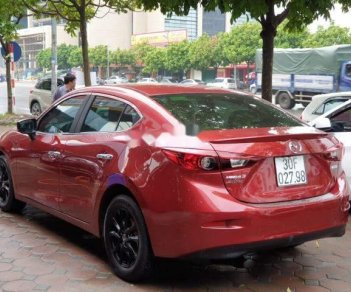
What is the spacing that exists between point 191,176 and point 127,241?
84 centimetres

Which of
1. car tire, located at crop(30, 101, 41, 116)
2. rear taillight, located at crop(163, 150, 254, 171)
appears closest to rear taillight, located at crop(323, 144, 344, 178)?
rear taillight, located at crop(163, 150, 254, 171)

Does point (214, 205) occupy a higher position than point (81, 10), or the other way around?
point (81, 10)

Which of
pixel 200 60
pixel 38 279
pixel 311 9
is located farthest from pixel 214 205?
pixel 200 60

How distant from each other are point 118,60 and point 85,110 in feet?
280

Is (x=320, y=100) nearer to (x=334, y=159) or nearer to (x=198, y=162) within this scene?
(x=334, y=159)

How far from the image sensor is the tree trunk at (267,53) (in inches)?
321

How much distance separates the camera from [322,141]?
3980mm

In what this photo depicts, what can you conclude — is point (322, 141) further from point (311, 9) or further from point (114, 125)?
point (311, 9)

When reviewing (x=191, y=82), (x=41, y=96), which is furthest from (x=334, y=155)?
(x=41, y=96)

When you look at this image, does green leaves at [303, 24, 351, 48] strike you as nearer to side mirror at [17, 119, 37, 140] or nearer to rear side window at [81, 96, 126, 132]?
side mirror at [17, 119, 37, 140]

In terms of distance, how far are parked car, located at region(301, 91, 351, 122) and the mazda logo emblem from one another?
538 cm

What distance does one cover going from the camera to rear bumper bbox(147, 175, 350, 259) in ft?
11.4

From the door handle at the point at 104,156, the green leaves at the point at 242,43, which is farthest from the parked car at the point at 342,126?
the green leaves at the point at 242,43

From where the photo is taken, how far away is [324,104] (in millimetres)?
9359
